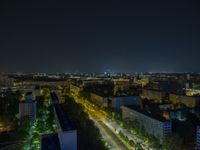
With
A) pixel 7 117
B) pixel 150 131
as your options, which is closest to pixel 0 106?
pixel 7 117

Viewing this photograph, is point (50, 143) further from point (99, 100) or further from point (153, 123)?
point (99, 100)

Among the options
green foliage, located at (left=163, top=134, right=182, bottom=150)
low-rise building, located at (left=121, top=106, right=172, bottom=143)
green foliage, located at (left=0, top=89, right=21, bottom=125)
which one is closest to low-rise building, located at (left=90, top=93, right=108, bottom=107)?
low-rise building, located at (left=121, top=106, right=172, bottom=143)

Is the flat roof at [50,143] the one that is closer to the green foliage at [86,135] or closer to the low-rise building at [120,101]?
the green foliage at [86,135]

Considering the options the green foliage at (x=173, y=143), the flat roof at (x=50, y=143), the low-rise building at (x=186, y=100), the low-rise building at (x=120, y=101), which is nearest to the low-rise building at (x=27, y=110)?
the flat roof at (x=50, y=143)

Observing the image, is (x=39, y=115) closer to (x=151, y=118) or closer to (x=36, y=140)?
(x=36, y=140)

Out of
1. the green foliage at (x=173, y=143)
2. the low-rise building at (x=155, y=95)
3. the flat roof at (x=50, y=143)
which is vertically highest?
the low-rise building at (x=155, y=95)

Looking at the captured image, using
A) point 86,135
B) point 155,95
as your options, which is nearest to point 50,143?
point 86,135
